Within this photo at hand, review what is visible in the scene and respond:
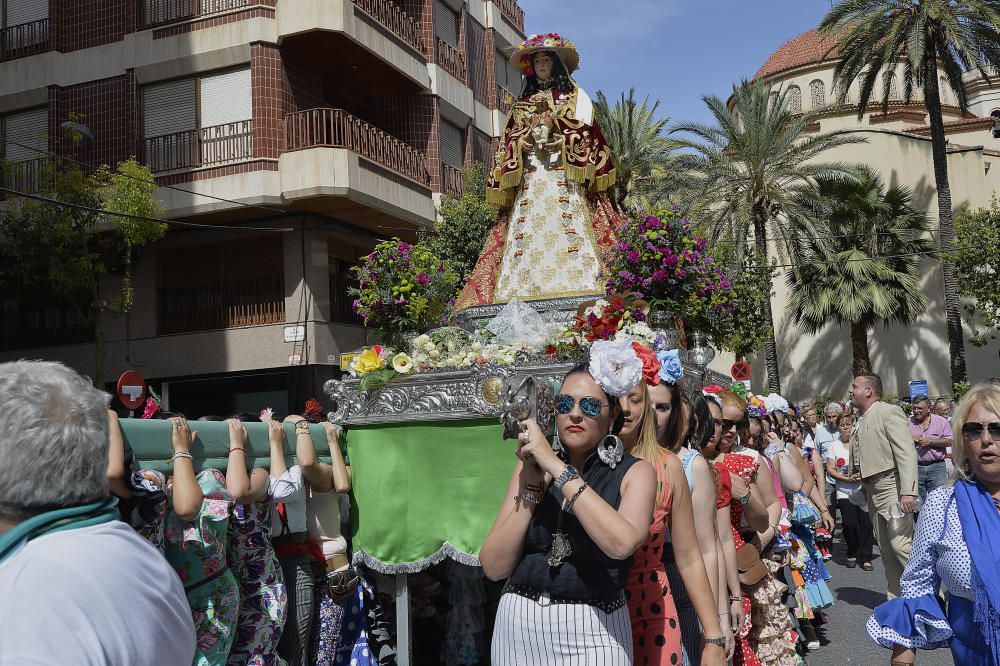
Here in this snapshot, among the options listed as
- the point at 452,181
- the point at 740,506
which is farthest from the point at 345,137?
the point at 740,506

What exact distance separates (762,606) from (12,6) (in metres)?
22.0

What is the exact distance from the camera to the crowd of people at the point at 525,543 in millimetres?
1917

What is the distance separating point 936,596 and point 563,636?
1480 mm

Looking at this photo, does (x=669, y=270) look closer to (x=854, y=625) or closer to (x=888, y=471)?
(x=888, y=471)

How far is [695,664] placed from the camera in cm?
461

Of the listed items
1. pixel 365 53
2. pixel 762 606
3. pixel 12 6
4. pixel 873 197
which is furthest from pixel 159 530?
pixel 873 197

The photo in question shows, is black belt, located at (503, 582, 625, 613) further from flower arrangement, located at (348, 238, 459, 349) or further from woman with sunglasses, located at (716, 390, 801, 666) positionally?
flower arrangement, located at (348, 238, 459, 349)

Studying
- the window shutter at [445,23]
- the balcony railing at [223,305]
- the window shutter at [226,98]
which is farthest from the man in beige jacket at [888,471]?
the window shutter at [445,23]

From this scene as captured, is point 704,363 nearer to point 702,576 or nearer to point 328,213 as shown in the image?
point 702,576

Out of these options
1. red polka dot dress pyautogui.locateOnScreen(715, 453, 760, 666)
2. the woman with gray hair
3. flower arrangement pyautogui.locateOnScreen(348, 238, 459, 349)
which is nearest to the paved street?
red polka dot dress pyautogui.locateOnScreen(715, 453, 760, 666)

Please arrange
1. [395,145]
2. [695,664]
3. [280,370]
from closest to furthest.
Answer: [695,664] → [280,370] → [395,145]

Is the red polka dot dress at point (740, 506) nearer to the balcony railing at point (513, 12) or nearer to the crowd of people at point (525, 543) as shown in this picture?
the crowd of people at point (525, 543)

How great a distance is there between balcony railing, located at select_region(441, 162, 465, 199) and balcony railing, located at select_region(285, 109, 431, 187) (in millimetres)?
1619

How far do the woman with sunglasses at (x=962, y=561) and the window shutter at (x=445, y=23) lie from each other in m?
23.1
